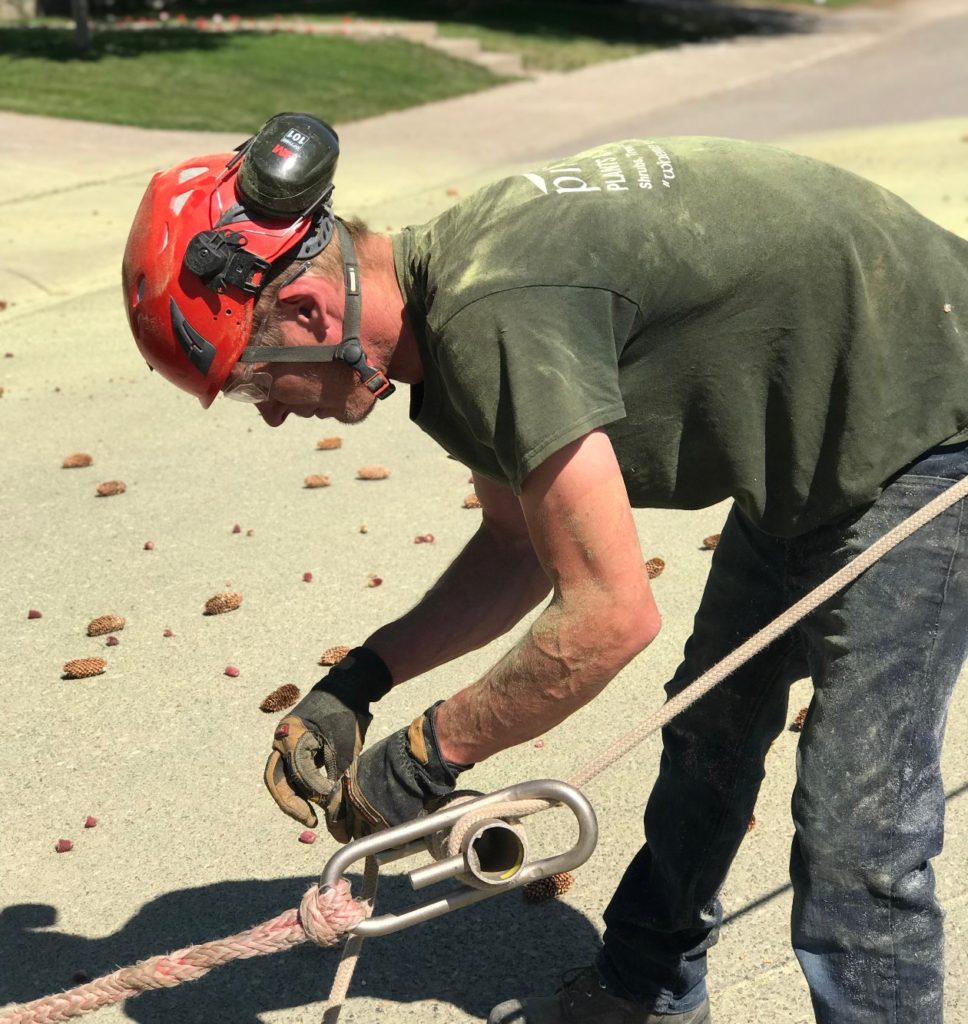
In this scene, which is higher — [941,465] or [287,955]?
[941,465]

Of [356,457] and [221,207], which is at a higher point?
[221,207]

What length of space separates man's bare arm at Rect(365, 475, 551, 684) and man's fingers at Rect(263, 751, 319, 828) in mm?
291

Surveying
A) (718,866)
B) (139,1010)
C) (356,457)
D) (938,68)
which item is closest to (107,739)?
(139,1010)

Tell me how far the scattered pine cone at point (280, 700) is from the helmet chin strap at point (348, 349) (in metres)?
2.08

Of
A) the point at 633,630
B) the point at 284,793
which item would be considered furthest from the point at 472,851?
the point at 284,793

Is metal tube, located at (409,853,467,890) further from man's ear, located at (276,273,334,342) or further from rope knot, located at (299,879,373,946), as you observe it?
man's ear, located at (276,273,334,342)

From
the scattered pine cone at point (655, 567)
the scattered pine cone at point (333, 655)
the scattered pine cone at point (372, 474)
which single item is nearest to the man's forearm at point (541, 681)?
the scattered pine cone at point (333, 655)

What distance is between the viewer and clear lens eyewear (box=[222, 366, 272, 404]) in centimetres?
250

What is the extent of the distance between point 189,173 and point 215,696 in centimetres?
224

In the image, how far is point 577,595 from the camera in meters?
2.24

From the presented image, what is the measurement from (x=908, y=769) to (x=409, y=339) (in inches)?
42.8

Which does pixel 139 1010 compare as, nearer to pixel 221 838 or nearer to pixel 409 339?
pixel 221 838

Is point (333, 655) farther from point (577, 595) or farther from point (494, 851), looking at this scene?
point (577, 595)

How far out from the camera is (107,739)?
4.26 m
